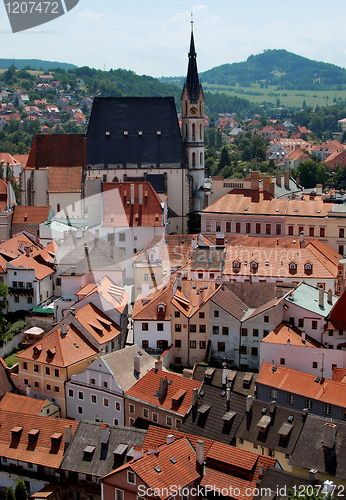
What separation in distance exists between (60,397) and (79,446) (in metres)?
8.37

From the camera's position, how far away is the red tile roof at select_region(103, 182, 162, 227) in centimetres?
7588

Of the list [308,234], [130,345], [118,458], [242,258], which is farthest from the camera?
[308,234]

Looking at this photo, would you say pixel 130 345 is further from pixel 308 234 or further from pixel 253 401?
pixel 308 234

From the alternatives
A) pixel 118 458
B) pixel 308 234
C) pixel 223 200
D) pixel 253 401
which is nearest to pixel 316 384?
pixel 253 401

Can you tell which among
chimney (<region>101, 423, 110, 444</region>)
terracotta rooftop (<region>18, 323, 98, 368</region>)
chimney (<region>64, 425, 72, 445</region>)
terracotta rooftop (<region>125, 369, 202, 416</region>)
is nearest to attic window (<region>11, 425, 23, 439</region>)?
chimney (<region>64, 425, 72, 445</region>)

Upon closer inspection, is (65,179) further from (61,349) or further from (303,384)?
(303,384)

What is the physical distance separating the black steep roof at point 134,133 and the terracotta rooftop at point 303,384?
46.1 m

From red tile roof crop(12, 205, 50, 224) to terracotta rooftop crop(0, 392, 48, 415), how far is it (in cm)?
3182

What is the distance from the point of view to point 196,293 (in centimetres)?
5884

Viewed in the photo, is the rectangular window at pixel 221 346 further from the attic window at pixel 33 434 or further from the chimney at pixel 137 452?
the chimney at pixel 137 452

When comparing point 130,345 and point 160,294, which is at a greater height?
point 160,294

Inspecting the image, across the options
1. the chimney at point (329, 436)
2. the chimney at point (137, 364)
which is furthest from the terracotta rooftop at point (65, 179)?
the chimney at point (329, 436)

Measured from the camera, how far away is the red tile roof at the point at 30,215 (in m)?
79.9

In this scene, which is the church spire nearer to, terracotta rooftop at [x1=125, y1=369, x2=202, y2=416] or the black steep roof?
the black steep roof
